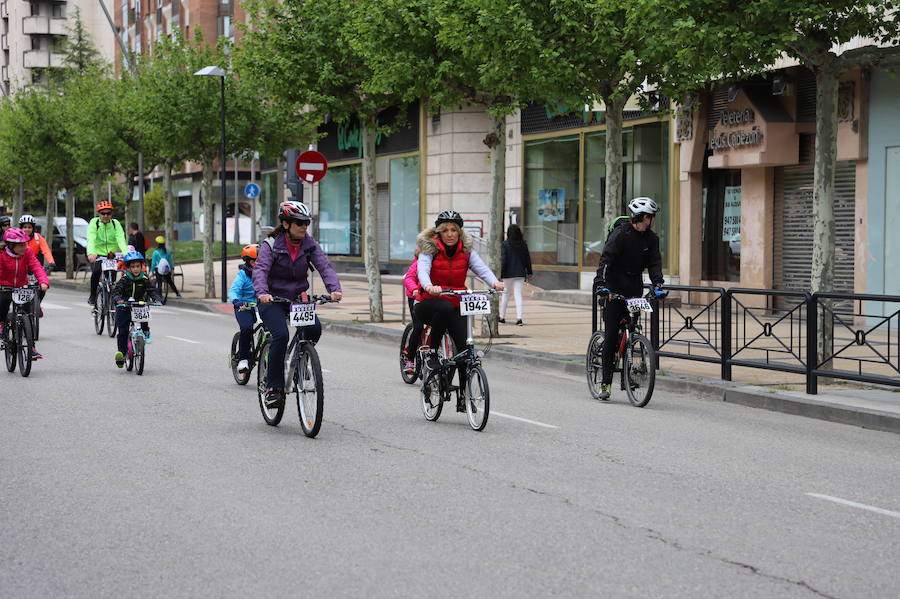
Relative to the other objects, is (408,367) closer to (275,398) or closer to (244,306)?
(244,306)

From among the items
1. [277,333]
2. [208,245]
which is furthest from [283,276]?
[208,245]

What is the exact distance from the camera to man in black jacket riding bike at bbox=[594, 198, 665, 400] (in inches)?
468

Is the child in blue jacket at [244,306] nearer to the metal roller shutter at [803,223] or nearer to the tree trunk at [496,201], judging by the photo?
the tree trunk at [496,201]

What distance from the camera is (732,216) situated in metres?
24.7

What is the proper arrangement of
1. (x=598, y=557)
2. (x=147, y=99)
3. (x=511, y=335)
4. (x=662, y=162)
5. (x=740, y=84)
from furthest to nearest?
(x=147, y=99)
(x=662, y=162)
(x=740, y=84)
(x=511, y=335)
(x=598, y=557)

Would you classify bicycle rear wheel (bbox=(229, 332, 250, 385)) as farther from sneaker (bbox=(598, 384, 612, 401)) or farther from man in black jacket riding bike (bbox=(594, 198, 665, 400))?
man in black jacket riding bike (bbox=(594, 198, 665, 400))

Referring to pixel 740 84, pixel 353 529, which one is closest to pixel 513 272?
pixel 740 84

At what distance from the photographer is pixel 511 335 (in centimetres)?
1956

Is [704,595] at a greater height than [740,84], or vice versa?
[740,84]

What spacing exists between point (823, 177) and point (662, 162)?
13.5 metres

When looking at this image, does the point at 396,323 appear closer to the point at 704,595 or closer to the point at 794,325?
the point at 794,325

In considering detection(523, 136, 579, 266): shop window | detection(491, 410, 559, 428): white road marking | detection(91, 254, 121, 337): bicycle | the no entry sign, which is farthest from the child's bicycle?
detection(523, 136, 579, 266): shop window

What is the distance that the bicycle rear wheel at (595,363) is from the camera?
1240cm

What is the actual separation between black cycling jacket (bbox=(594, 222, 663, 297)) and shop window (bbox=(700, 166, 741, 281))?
42.4 feet
